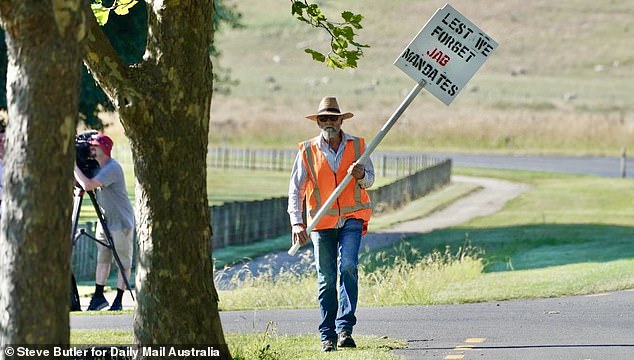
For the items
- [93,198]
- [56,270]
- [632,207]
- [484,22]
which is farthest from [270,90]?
[56,270]

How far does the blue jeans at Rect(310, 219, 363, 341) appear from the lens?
12555 mm

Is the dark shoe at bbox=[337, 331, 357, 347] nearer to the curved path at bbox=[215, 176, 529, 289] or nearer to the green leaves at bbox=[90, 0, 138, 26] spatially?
the green leaves at bbox=[90, 0, 138, 26]

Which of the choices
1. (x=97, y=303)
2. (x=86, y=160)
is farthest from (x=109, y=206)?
(x=97, y=303)

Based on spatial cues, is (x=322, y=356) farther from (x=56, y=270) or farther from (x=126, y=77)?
(x=56, y=270)

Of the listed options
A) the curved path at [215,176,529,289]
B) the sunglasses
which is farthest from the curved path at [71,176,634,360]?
the curved path at [215,176,529,289]

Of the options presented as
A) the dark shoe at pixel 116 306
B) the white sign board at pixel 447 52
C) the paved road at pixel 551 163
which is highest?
the paved road at pixel 551 163

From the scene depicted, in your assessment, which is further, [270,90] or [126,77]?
[270,90]

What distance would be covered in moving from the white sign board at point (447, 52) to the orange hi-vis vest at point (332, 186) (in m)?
0.70

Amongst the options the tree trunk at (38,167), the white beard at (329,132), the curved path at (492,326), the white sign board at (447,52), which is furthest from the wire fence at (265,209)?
the tree trunk at (38,167)

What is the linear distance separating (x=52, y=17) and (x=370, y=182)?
490cm

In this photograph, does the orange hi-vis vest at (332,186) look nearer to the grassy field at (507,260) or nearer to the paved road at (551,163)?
the grassy field at (507,260)

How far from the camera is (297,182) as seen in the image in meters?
12.7

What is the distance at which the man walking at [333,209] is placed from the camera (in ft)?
41.2

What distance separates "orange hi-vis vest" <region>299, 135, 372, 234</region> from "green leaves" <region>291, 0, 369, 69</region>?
677 mm
